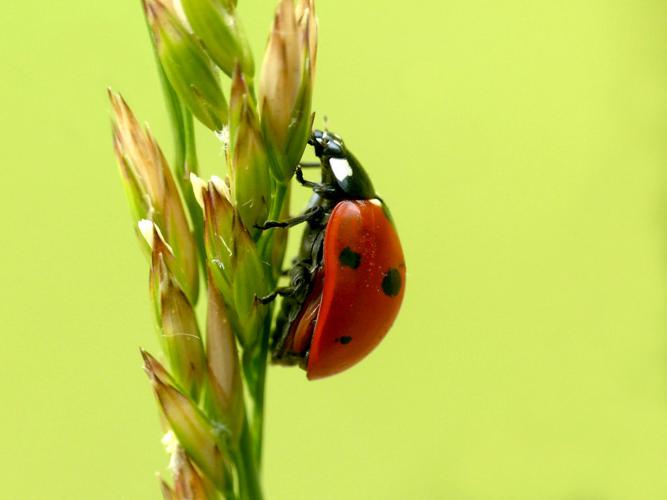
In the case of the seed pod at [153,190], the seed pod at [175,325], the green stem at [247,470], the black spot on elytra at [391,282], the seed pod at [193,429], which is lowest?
the green stem at [247,470]

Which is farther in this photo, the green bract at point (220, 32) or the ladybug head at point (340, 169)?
the ladybug head at point (340, 169)

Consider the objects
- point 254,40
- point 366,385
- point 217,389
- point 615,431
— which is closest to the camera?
point 217,389

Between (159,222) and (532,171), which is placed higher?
(532,171)

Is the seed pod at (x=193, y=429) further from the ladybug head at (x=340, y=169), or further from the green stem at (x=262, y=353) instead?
the ladybug head at (x=340, y=169)

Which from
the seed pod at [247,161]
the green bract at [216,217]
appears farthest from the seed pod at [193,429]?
the seed pod at [247,161]

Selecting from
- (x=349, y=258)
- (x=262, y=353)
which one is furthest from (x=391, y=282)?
(x=262, y=353)

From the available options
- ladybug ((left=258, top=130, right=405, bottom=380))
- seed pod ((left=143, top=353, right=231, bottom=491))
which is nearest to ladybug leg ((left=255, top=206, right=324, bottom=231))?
ladybug ((left=258, top=130, right=405, bottom=380))

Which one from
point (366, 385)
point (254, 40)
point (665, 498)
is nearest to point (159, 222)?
point (254, 40)

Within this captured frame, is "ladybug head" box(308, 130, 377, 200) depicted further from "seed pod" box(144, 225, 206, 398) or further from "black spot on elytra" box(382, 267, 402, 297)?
"seed pod" box(144, 225, 206, 398)

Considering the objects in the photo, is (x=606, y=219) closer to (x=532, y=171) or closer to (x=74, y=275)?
(x=532, y=171)
